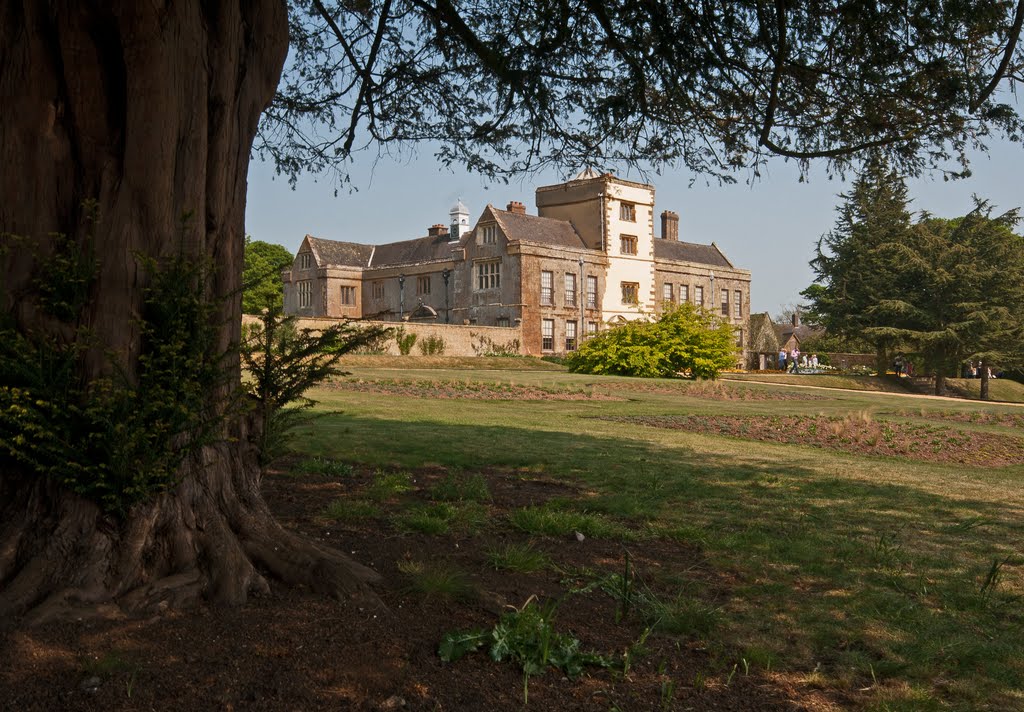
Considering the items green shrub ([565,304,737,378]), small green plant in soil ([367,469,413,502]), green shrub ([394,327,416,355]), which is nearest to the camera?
small green plant in soil ([367,469,413,502])

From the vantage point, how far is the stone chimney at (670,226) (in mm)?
61469

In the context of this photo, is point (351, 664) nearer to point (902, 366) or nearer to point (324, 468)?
point (324, 468)

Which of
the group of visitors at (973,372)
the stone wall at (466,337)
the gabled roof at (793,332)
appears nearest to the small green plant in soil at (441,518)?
the stone wall at (466,337)

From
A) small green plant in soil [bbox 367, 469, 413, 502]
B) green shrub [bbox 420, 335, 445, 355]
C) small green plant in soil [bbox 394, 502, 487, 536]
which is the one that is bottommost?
small green plant in soil [bbox 394, 502, 487, 536]

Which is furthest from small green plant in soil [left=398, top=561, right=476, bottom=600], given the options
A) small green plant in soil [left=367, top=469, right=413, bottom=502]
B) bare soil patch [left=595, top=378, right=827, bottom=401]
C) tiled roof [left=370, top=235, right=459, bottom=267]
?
tiled roof [left=370, top=235, right=459, bottom=267]

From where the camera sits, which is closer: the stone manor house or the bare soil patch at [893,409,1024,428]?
the bare soil patch at [893,409,1024,428]

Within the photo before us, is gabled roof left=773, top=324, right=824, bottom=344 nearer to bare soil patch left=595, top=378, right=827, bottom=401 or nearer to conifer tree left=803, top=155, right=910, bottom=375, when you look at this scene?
conifer tree left=803, top=155, right=910, bottom=375

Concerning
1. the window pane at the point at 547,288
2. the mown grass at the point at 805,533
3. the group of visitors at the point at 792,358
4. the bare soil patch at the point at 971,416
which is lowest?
the bare soil patch at the point at 971,416

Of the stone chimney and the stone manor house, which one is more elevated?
the stone chimney

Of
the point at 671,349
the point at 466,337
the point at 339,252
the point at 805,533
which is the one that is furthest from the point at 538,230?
the point at 805,533

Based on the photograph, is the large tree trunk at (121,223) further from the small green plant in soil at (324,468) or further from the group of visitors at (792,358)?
the group of visitors at (792,358)

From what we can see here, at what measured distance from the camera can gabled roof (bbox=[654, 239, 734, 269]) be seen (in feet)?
192

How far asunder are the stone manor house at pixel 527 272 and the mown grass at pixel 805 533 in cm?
3593

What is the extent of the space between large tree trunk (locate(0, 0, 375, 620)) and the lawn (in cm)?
26
